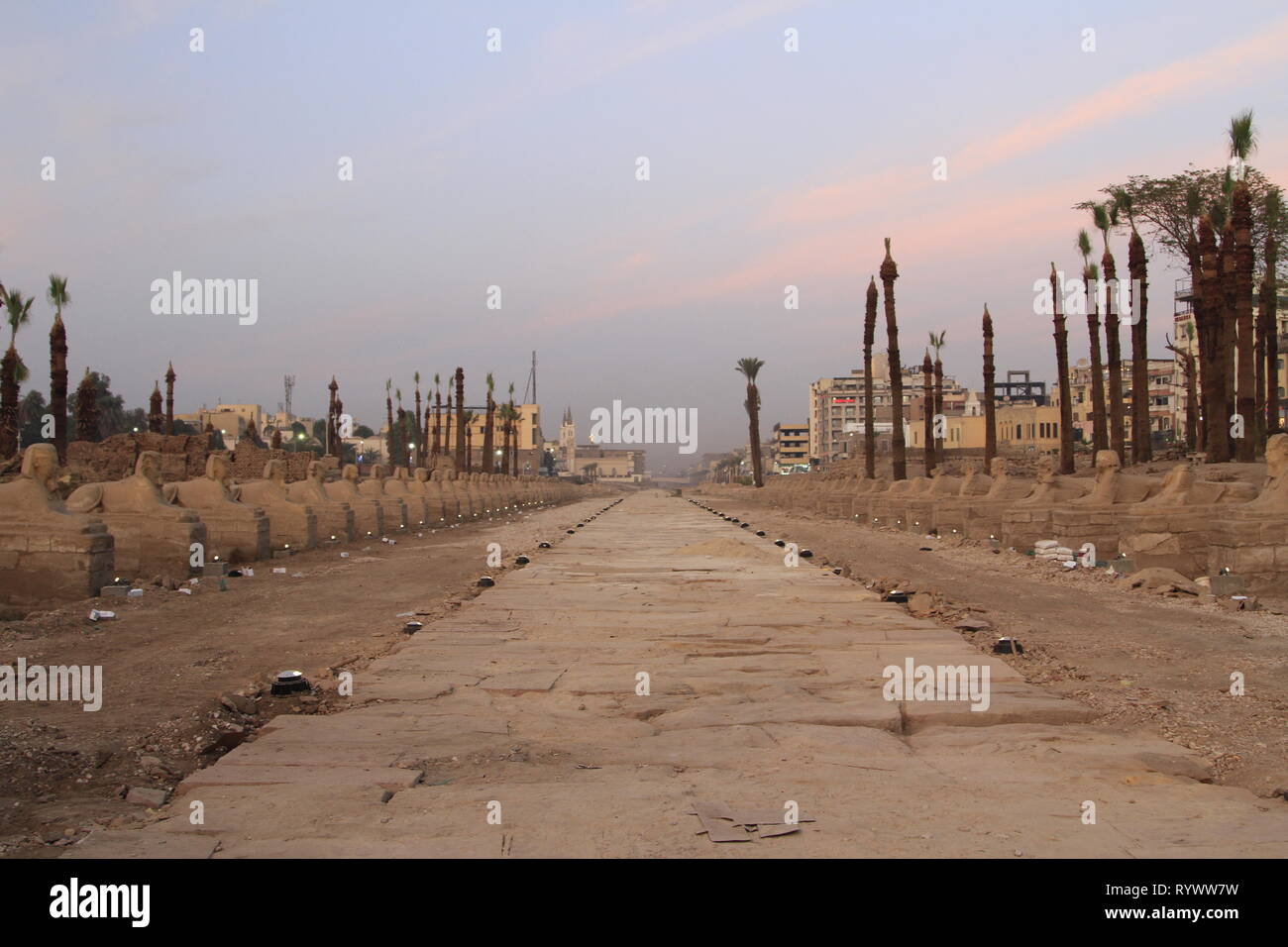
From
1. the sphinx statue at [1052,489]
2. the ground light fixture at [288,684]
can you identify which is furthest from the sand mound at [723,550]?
the ground light fixture at [288,684]

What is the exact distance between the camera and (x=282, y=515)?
59.1 ft

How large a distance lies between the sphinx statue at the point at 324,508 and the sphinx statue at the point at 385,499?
2.75 metres

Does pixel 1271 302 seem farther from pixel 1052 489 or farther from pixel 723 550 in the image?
pixel 723 550

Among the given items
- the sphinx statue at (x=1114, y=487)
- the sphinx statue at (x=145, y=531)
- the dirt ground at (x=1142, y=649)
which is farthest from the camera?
the sphinx statue at (x=1114, y=487)

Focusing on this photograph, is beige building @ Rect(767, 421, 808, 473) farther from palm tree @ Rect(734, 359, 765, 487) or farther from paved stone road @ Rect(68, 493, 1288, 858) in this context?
paved stone road @ Rect(68, 493, 1288, 858)

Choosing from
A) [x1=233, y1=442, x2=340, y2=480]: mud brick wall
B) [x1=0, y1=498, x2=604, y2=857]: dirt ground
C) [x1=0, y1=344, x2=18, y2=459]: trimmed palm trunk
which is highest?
[x1=0, y1=344, x2=18, y2=459]: trimmed palm trunk

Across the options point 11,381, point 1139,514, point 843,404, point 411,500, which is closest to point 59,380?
point 11,381

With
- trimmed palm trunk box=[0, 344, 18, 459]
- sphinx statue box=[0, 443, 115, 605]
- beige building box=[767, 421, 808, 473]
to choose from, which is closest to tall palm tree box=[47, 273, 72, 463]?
trimmed palm trunk box=[0, 344, 18, 459]

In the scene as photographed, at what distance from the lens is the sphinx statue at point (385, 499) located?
24.8 meters

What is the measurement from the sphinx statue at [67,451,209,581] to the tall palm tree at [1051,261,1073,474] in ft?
96.8

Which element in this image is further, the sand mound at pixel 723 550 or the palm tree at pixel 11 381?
the palm tree at pixel 11 381

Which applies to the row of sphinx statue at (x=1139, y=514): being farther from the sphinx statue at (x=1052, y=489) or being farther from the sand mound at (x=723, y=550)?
the sand mound at (x=723, y=550)

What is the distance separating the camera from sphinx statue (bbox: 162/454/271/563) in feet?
51.8
